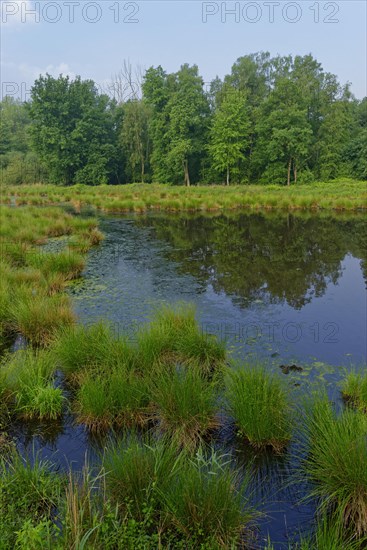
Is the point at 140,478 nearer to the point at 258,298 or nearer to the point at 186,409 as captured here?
the point at 186,409

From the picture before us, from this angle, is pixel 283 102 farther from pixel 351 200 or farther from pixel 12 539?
pixel 12 539

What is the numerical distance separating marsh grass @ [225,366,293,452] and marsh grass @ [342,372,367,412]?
92 centimetres

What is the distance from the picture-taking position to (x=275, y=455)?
4270 millimetres

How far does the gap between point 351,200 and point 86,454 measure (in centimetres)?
2693

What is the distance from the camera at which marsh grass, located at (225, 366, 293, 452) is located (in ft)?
→ 14.2

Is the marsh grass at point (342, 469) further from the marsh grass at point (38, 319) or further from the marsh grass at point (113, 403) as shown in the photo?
the marsh grass at point (38, 319)

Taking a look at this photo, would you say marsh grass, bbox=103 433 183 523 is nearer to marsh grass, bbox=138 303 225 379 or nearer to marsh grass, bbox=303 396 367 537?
marsh grass, bbox=303 396 367 537

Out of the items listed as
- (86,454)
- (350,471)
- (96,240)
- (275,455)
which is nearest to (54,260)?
(96,240)

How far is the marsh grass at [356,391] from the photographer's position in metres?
4.86

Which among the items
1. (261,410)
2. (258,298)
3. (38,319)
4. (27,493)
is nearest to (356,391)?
(261,410)

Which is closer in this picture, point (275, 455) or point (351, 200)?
point (275, 455)

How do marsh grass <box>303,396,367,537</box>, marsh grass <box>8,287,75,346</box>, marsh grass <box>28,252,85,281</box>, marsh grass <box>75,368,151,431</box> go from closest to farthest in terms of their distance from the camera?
1. marsh grass <box>303,396,367,537</box>
2. marsh grass <box>75,368,151,431</box>
3. marsh grass <box>8,287,75,346</box>
4. marsh grass <box>28,252,85,281</box>

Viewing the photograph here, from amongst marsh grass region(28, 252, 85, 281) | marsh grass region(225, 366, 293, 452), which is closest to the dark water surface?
marsh grass region(225, 366, 293, 452)

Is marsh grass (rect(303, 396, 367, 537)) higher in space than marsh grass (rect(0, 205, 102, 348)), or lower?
lower
